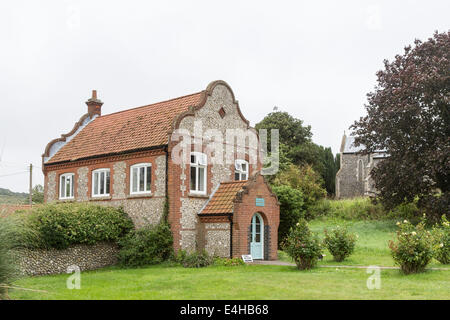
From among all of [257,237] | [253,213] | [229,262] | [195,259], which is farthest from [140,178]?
[257,237]

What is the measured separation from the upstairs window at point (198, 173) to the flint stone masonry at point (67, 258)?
4690 mm

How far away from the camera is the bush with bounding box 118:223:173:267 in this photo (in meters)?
21.6

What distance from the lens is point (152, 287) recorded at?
48.6 feet

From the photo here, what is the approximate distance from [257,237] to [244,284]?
889 cm

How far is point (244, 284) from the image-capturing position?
14.9 metres

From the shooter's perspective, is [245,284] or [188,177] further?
[188,177]

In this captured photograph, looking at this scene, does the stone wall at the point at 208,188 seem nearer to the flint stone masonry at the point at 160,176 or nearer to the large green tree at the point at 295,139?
the flint stone masonry at the point at 160,176

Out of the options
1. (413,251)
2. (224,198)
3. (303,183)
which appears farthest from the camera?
(303,183)

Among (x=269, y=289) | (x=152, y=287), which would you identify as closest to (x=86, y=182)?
(x=152, y=287)

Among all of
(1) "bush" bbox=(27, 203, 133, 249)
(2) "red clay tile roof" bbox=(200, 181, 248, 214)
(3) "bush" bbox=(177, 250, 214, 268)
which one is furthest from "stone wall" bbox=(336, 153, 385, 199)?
(1) "bush" bbox=(27, 203, 133, 249)

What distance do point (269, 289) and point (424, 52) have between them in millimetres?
24182

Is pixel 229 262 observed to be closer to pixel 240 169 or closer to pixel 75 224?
pixel 240 169

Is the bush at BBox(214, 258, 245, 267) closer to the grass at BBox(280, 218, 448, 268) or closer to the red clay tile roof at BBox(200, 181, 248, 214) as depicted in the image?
the red clay tile roof at BBox(200, 181, 248, 214)
